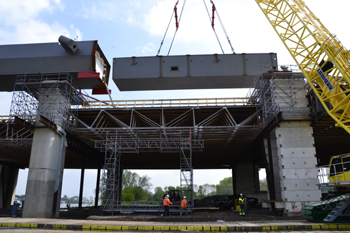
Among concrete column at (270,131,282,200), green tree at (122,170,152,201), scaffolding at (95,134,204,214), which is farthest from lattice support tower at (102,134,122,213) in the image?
green tree at (122,170,152,201)

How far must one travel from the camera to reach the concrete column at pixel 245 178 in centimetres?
3900

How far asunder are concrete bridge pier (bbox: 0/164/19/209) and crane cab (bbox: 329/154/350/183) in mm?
44752

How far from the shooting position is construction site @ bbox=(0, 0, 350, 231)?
19953mm

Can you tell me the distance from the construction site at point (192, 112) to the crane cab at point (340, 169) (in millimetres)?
110

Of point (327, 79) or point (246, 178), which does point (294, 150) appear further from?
point (246, 178)

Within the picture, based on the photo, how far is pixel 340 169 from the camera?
15.1 meters

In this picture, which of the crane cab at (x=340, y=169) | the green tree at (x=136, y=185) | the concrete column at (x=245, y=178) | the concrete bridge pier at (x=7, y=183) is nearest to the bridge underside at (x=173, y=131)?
the concrete column at (x=245, y=178)

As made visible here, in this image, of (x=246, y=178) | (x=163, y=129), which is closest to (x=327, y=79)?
(x=163, y=129)

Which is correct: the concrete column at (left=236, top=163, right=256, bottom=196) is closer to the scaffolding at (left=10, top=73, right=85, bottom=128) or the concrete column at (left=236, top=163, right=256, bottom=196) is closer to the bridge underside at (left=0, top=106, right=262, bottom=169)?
the bridge underside at (left=0, top=106, right=262, bottom=169)

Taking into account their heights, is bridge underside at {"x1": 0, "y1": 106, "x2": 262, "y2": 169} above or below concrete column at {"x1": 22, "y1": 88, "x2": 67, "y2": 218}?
above

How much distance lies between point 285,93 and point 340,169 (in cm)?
828

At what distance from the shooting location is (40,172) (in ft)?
73.4

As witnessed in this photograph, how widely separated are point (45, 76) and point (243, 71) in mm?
20065

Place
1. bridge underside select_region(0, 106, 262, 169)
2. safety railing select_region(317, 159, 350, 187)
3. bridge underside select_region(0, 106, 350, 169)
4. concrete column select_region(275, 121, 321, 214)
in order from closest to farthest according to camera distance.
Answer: safety railing select_region(317, 159, 350, 187), concrete column select_region(275, 121, 321, 214), bridge underside select_region(0, 106, 350, 169), bridge underside select_region(0, 106, 262, 169)
